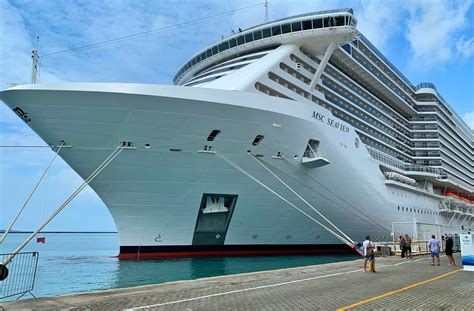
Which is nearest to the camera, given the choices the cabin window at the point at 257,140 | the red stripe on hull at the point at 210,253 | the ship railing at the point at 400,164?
the cabin window at the point at 257,140

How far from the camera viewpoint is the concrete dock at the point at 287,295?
21.4 feet

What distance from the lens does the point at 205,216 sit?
1678 centimetres

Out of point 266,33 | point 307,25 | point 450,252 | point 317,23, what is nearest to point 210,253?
point 450,252

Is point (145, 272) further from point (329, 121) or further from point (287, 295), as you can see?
point (329, 121)

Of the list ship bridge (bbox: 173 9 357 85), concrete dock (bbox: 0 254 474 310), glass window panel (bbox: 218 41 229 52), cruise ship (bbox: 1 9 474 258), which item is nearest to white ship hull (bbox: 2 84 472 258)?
cruise ship (bbox: 1 9 474 258)

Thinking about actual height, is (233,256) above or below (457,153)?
below

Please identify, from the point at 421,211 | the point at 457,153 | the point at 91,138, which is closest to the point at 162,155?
the point at 91,138

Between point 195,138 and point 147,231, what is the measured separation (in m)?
4.78

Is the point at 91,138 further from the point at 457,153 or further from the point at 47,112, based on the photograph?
the point at 457,153

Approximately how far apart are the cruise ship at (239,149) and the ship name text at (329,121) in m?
0.10

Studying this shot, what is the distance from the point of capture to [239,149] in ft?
51.0

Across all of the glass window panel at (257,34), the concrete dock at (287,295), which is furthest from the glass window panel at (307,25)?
the concrete dock at (287,295)

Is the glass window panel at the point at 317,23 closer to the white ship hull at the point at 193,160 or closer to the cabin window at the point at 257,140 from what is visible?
the white ship hull at the point at 193,160

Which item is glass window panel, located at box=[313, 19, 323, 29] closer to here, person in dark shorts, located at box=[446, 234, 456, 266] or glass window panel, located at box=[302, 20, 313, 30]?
glass window panel, located at box=[302, 20, 313, 30]
